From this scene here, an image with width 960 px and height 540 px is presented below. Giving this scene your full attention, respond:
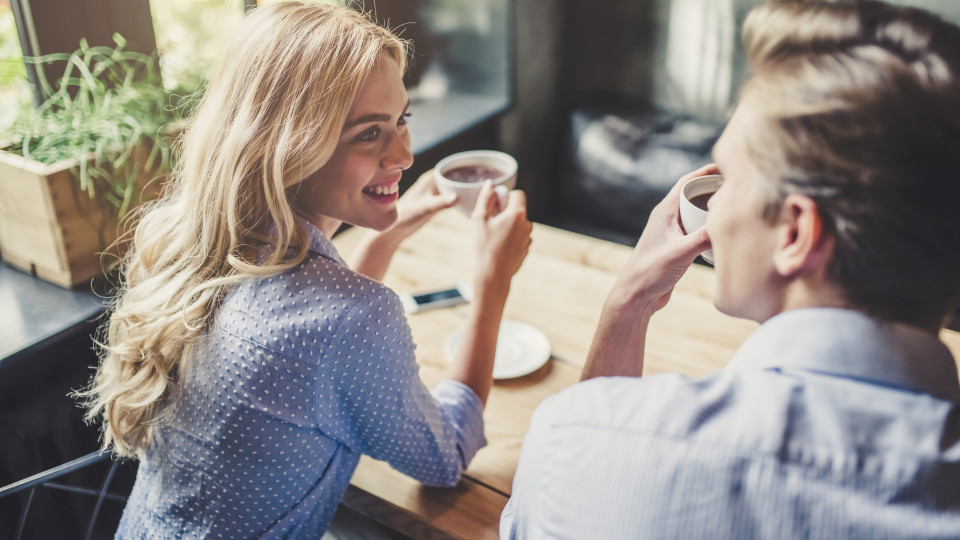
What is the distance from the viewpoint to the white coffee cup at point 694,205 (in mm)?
893

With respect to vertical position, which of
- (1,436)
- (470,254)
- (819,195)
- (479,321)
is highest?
(819,195)

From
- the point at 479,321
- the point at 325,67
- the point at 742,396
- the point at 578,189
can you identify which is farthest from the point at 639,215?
the point at 742,396

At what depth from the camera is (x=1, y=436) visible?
134 centimetres

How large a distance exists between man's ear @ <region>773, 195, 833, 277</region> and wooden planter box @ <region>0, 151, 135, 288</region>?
1.25 metres

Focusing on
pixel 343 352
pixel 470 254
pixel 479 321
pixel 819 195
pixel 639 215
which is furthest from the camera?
pixel 639 215

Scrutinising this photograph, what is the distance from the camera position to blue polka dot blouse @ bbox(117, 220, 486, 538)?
3.02ft

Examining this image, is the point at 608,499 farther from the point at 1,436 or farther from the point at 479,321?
the point at 1,436

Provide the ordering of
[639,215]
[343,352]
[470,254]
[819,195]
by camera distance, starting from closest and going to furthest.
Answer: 1. [819,195]
2. [343,352]
3. [470,254]
4. [639,215]

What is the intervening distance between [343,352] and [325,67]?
38 centimetres

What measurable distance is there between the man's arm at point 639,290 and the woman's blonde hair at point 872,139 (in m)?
0.35

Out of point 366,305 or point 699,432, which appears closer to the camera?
point 699,432

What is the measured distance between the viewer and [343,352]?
92 centimetres

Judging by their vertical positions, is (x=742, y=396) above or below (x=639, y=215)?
above

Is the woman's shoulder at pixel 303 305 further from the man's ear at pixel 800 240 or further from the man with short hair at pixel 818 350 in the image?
the man's ear at pixel 800 240
